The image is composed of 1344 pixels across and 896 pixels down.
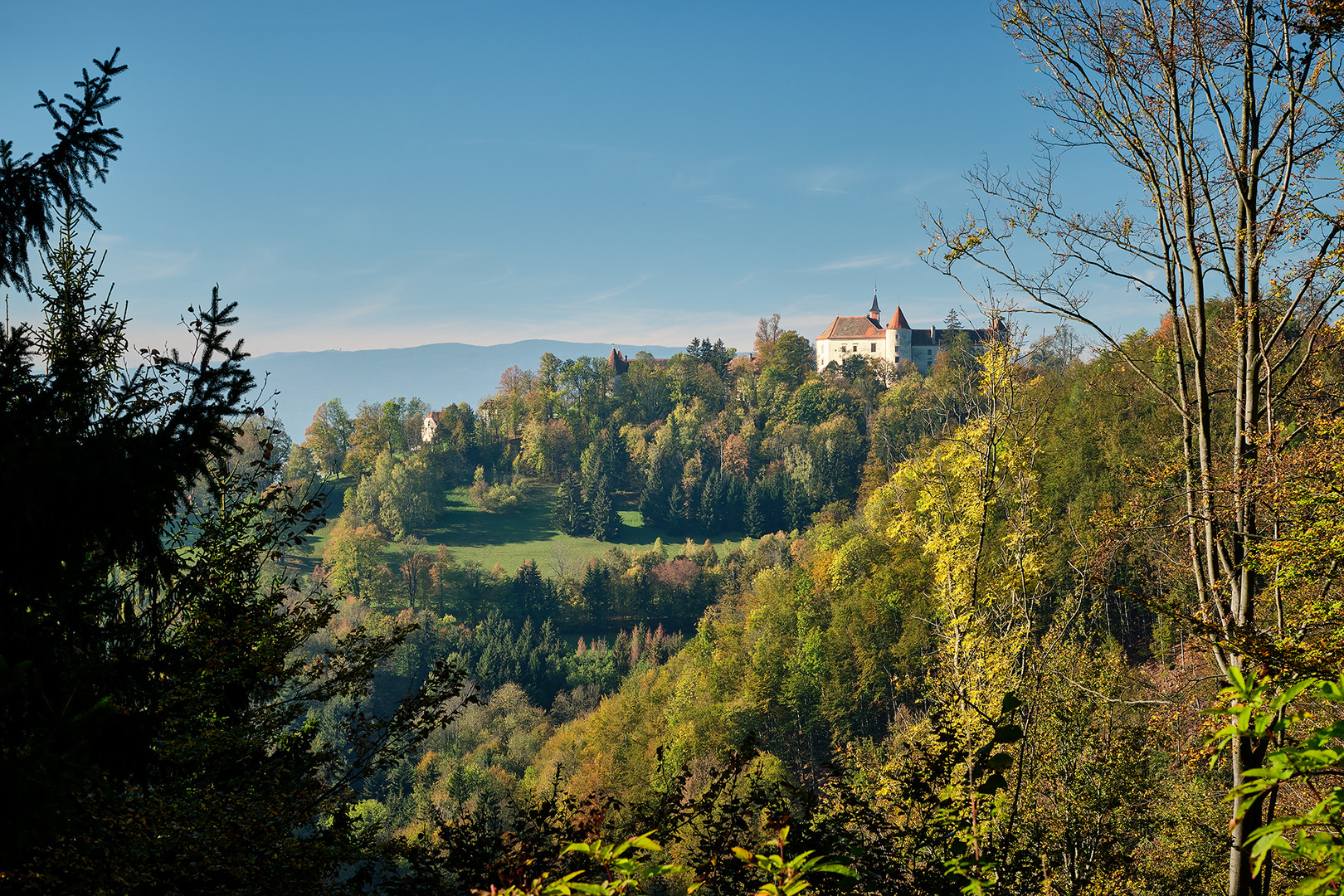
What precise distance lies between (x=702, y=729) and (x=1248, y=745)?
2714 cm

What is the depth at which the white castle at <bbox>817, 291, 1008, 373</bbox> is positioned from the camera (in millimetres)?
89500

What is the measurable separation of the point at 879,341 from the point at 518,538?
1966 inches

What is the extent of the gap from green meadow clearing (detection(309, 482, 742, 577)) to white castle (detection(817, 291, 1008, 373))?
32.1 m

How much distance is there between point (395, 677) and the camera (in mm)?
50625

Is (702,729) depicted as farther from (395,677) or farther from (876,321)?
(876,321)

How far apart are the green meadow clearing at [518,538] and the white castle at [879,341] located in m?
32.1

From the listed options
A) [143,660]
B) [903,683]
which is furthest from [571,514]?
[143,660]

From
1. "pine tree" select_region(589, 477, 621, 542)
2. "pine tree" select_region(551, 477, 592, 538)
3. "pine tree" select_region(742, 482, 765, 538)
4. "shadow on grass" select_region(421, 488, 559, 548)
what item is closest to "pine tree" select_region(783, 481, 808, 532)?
"pine tree" select_region(742, 482, 765, 538)

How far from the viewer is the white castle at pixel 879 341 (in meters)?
89.5

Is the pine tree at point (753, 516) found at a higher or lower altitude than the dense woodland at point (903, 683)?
lower

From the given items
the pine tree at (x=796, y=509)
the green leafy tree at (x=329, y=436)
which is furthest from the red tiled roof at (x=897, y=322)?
the green leafy tree at (x=329, y=436)

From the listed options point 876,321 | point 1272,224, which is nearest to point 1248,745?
point 1272,224

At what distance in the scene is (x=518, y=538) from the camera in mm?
69312

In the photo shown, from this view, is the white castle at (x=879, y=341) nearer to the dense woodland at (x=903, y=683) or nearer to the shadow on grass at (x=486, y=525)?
the shadow on grass at (x=486, y=525)
